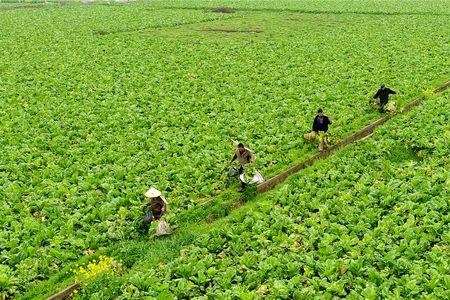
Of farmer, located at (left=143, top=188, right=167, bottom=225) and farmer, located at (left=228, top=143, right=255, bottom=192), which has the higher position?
farmer, located at (left=228, top=143, right=255, bottom=192)

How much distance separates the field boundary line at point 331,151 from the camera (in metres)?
15.2

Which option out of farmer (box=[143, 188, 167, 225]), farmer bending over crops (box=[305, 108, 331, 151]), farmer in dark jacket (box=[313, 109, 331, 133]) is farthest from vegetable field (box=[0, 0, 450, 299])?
farmer in dark jacket (box=[313, 109, 331, 133])

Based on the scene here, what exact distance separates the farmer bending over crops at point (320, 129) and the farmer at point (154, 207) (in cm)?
747

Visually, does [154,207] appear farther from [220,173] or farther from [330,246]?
[330,246]

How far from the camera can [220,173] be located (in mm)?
15578

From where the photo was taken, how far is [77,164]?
16031mm

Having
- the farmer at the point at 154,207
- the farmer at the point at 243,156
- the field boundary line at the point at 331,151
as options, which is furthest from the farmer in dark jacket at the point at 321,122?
the farmer at the point at 154,207

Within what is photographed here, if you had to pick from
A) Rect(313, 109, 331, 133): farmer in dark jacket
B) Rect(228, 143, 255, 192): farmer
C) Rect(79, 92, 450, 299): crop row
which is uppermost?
Rect(313, 109, 331, 133): farmer in dark jacket

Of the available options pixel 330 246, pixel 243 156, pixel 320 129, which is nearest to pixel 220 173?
pixel 243 156

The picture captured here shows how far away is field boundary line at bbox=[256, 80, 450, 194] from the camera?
15175 millimetres

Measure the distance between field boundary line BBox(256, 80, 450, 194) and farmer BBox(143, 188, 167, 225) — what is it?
144 inches

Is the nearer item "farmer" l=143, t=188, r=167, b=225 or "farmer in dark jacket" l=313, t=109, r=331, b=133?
"farmer" l=143, t=188, r=167, b=225

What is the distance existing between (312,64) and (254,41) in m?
11.6

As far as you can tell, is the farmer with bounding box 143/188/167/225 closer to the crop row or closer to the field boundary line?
the crop row
